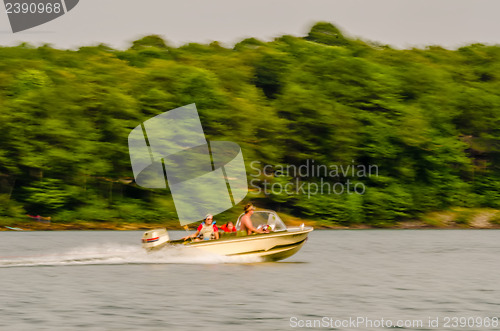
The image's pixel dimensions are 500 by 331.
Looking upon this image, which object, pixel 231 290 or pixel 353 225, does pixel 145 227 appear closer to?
pixel 353 225

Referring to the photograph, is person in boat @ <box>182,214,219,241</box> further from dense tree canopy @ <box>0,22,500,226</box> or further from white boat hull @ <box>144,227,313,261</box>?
dense tree canopy @ <box>0,22,500,226</box>

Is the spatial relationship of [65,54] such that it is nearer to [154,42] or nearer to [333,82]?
[154,42]

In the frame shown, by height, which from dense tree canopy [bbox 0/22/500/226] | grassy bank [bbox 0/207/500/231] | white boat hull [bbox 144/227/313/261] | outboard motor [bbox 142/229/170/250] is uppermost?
outboard motor [bbox 142/229/170/250]

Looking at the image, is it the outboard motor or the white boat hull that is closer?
the white boat hull

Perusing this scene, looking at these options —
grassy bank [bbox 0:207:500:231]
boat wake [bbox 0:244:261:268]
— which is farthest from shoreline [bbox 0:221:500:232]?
boat wake [bbox 0:244:261:268]

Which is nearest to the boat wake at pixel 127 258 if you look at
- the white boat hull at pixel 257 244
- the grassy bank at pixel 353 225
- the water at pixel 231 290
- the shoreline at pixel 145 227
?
the water at pixel 231 290

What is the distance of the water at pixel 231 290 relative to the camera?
1681 centimetres

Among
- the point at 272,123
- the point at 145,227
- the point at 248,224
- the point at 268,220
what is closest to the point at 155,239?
the point at 248,224

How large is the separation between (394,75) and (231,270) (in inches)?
2051

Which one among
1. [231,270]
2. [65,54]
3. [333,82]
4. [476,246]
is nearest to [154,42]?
[65,54]

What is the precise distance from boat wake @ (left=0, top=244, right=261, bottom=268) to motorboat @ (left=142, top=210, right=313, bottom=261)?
22 cm

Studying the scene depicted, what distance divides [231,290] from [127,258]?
7607 mm

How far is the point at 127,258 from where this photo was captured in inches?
1080

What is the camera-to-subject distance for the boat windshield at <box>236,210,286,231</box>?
81.2 ft
